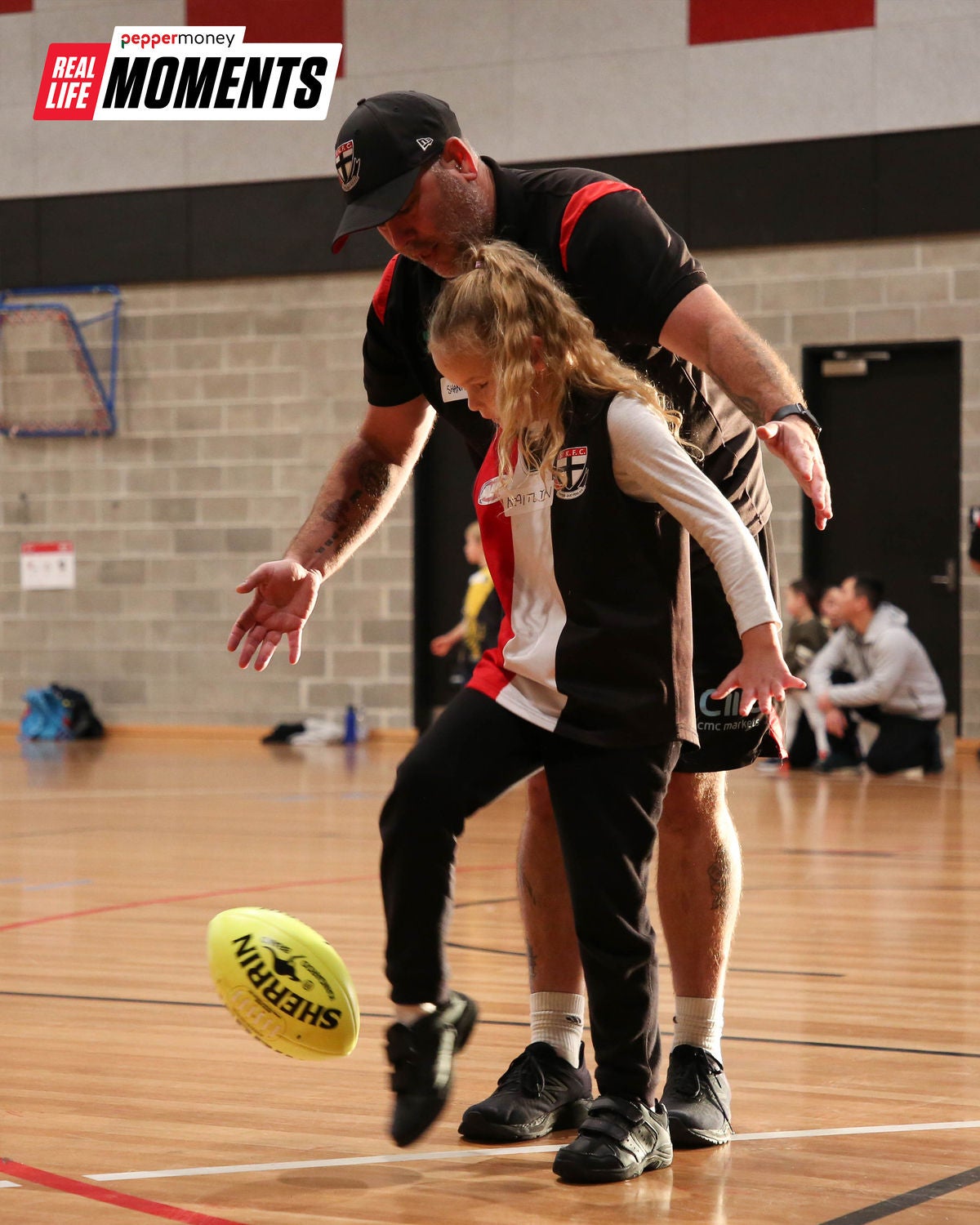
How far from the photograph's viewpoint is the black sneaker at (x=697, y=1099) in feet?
8.45

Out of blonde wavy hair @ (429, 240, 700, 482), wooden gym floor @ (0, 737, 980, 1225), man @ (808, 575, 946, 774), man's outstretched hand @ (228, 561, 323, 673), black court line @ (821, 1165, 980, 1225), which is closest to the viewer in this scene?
black court line @ (821, 1165, 980, 1225)

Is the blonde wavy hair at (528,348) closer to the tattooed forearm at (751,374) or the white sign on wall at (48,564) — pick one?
the tattooed forearm at (751,374)

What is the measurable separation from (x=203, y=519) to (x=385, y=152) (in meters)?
11.3

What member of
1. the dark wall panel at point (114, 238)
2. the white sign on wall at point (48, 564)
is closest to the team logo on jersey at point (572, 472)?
the dark wall panel at point (114, 238)

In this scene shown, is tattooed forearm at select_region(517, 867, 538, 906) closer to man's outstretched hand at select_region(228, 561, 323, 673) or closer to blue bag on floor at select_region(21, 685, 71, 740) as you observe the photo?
man's outstretched hand at select_region(228, 561, 323, 673)

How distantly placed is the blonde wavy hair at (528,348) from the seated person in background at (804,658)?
8.33 metres

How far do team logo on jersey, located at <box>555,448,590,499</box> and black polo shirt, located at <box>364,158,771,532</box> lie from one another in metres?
0.31

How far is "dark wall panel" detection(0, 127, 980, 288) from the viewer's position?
11695 millimetres

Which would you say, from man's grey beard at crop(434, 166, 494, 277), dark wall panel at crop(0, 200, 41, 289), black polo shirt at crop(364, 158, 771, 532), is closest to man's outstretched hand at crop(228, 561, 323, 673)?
black polo shirt at crop(364, 158, 771, 532)

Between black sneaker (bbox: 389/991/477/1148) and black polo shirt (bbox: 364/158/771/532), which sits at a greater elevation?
black polo shirt (bbox: 364/158/771/532)

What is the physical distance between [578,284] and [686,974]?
1134 millimetres

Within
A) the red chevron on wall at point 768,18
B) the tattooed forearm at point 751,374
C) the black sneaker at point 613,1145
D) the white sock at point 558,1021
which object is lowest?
the black sneaker at point 613,1145

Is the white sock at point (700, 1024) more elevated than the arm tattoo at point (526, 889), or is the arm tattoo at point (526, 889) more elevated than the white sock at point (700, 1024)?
the arm tattoo at point (526, 889)

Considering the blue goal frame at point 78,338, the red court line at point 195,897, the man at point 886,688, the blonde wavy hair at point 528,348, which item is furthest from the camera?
the blue goal frame at point 78,338
